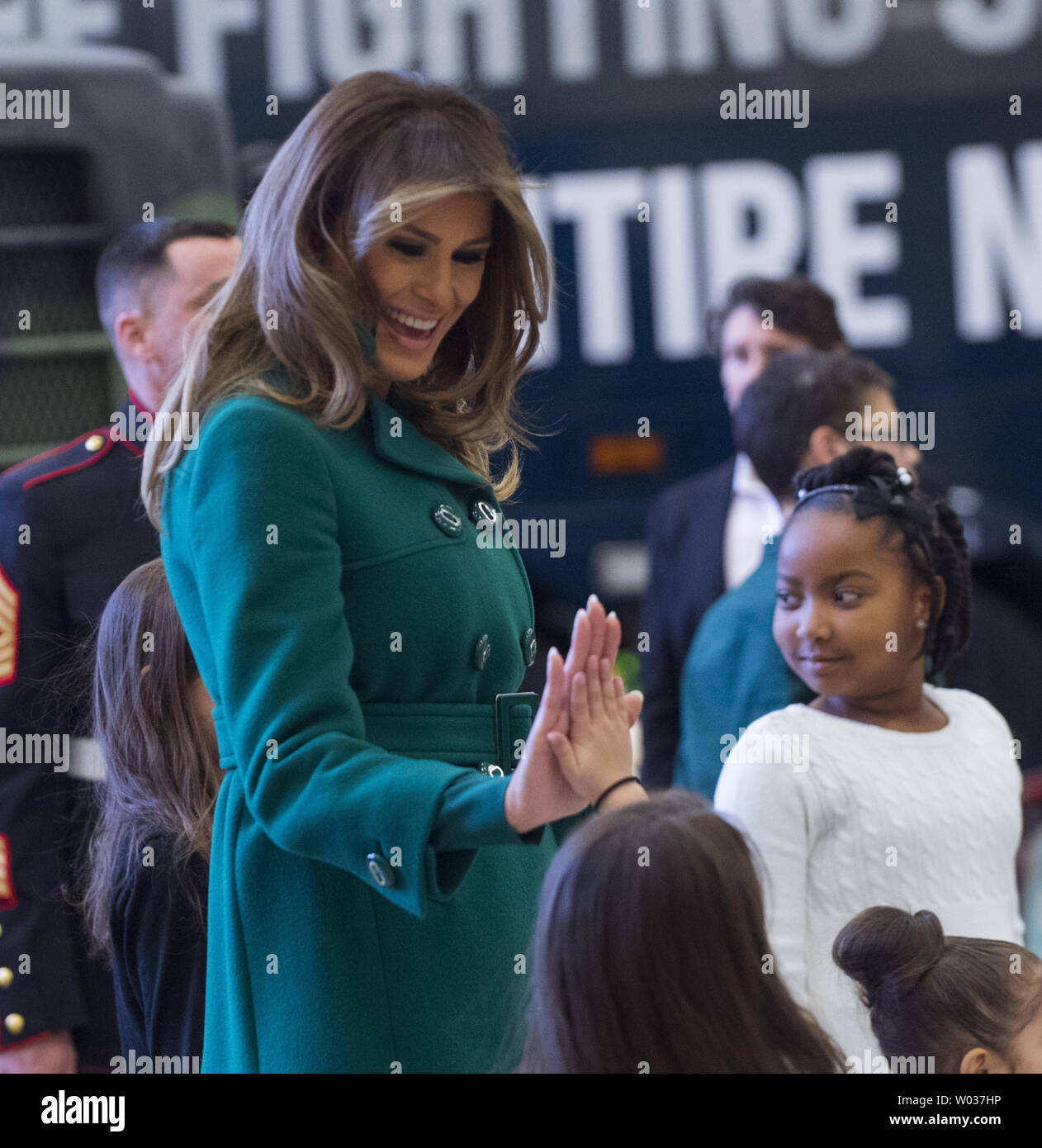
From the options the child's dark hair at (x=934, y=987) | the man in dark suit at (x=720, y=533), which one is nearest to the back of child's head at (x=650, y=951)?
the child's dark hair at (x=934, y=987)

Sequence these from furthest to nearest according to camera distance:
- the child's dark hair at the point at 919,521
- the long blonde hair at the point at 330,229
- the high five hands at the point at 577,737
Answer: the child's dark hair at the point at 919,521
the long blonde hair at the point at 330,229
the high five hands at the point at 577,737

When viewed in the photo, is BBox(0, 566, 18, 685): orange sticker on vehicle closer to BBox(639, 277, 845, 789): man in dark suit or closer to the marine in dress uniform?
the marine in dress uniform

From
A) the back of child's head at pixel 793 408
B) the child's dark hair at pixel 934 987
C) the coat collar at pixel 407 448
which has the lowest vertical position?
the child's dark hair at pixel 934 987

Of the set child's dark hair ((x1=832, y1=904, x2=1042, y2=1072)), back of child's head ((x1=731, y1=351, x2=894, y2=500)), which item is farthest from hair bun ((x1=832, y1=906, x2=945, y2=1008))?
back of child's head ((x1=731, y1=351, x2=894, y2=500))

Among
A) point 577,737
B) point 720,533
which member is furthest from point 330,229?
point 720,533

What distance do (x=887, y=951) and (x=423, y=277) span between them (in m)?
0.93

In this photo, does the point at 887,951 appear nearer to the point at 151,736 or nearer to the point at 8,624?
the point at 151,736

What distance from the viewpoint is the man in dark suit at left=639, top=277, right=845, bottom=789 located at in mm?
3643

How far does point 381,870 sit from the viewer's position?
1485mm

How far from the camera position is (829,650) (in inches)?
89.4

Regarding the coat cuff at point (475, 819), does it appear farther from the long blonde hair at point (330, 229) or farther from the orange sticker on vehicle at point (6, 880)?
the orange sticker on vehicle at point (6, 880)

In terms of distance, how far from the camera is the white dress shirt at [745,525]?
3668 millimetres

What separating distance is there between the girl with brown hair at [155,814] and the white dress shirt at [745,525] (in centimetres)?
166
